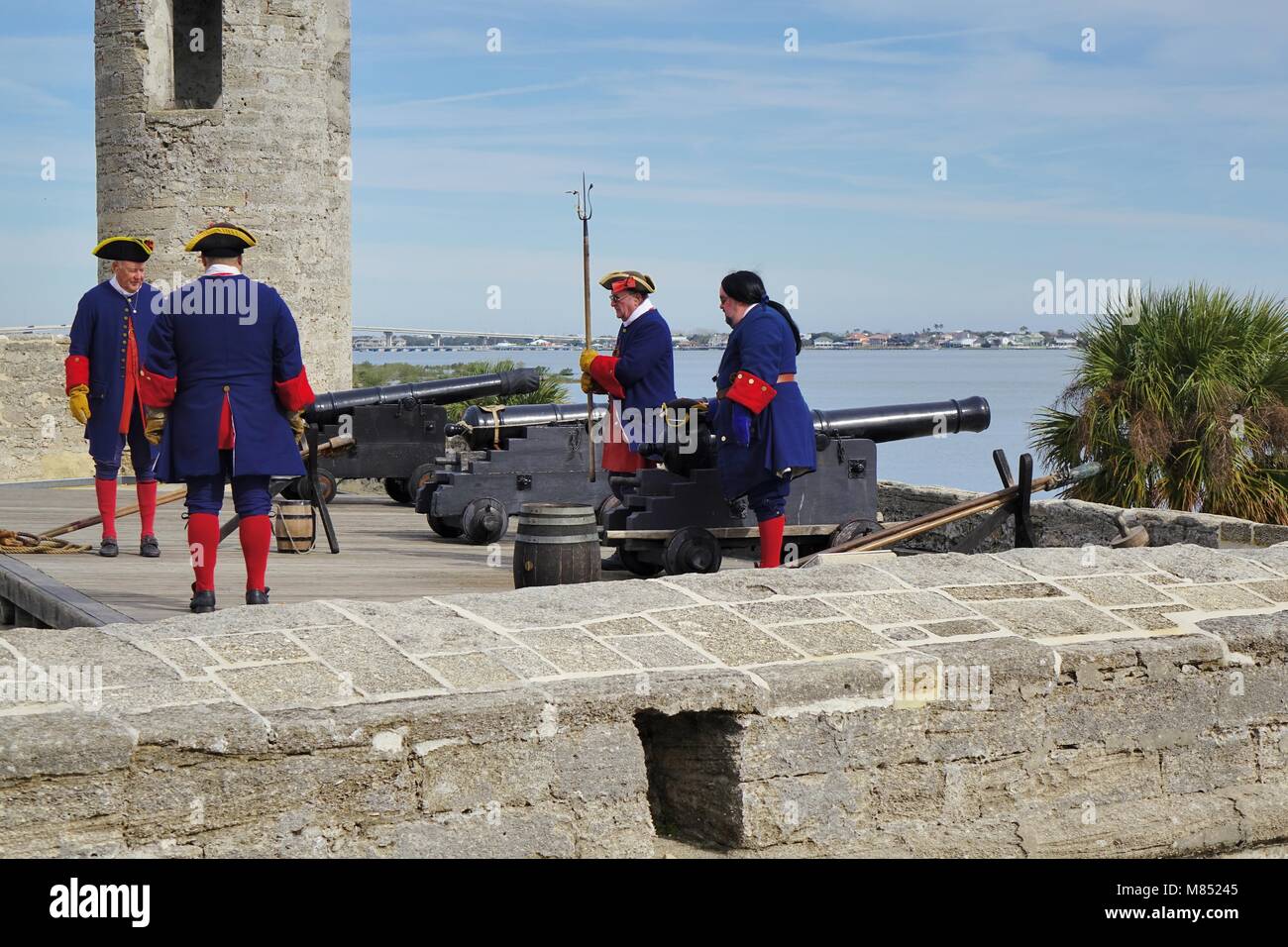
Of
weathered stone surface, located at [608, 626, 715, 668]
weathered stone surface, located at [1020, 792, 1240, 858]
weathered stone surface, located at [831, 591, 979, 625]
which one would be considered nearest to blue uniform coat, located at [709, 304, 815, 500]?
weathered stone surface, located at [831, 591, 979, 625]

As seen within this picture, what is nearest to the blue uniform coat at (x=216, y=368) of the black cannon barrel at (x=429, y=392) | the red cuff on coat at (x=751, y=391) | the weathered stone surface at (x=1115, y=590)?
the red cuff on coat at (x=751, y=391)

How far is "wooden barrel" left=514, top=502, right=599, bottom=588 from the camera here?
6.60 metres

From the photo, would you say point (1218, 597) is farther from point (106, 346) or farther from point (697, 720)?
point (106, 346)

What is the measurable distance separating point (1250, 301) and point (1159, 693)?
339 inches

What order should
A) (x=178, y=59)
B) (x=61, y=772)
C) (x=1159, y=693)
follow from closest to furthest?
(x=61, y=772)
(x=1159, y=693)
(x=178, y=59)

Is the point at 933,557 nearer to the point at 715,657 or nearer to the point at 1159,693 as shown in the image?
the point at 1159,693

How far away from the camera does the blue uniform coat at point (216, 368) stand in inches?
249

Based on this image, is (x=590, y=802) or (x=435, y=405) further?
(x=435, y=405)

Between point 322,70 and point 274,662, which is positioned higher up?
point 322,70

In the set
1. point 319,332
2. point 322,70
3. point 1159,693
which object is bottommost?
point 1159,693

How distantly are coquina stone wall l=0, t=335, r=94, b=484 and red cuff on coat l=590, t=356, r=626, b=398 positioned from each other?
29.6ft

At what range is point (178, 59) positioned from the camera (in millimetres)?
15633

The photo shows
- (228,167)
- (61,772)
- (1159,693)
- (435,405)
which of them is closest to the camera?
(61,772)
